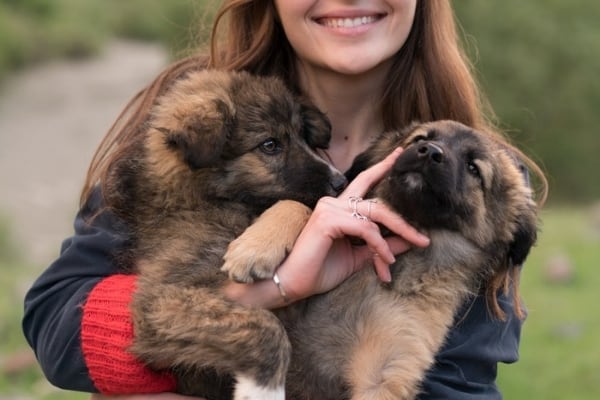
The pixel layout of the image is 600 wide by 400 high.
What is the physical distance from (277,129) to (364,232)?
0.61 m

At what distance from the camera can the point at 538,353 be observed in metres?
6.96

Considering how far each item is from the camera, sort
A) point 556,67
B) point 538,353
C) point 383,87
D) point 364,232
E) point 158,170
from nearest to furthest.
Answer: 1. point 364,232
2. point 158,170
3. point 383,87
4. point 538,353
5. point 556,67

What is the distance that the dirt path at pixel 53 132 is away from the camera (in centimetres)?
1287

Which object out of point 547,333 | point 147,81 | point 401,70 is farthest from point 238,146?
point 147,81

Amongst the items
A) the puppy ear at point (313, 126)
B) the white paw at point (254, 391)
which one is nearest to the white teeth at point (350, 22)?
the puppy ear at point (313, 126)

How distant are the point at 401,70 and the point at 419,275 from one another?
1039 mm

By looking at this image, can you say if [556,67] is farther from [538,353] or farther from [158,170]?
[158,170]

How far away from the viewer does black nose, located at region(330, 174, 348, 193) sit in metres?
3.66

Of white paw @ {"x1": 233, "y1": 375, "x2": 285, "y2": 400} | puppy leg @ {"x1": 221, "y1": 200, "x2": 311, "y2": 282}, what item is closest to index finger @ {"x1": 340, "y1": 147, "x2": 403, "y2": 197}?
puppy leg @ {"x1": 221, "y1": 200, "x2": 311, "y2": 282}

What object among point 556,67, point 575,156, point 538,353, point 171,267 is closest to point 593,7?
point 556,67

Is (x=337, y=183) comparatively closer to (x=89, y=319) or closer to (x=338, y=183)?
(x=338, y=183)

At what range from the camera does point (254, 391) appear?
3.13 meters

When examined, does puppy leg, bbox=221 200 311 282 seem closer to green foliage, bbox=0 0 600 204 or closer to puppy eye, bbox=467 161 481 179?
puppy eye, bbox=467 161 481 179

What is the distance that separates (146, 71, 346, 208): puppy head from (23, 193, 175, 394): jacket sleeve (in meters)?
0.37
